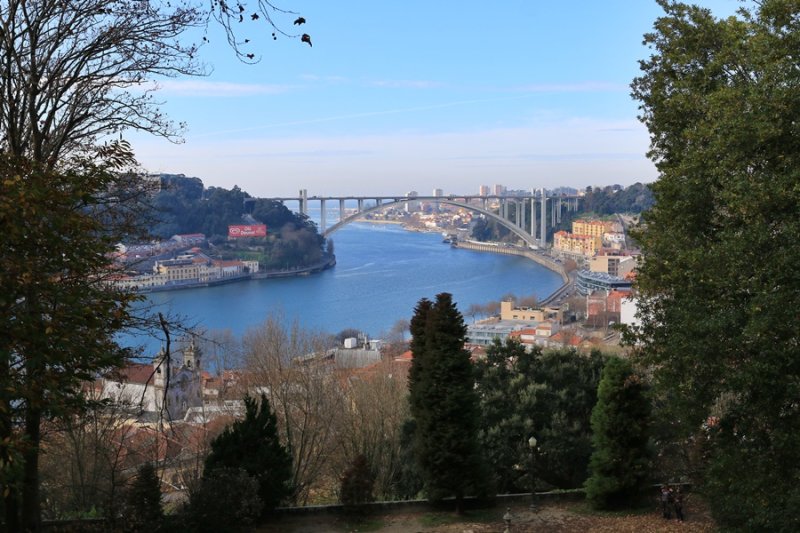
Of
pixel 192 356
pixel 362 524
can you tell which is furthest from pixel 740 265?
pixel 192 356

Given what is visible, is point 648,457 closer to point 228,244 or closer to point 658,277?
point 658,277

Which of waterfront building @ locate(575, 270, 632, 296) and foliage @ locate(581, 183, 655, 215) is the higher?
foliage @ locate(581, 183, 655, 215)

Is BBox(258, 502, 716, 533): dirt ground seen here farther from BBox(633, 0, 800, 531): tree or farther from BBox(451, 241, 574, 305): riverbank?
BBox(451, 241, 574, 305): riverbank


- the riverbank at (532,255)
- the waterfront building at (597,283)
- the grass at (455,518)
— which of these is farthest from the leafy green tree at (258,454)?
the waterfront building at (597,283)

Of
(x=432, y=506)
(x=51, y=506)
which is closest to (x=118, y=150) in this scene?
(x=51, y=506)

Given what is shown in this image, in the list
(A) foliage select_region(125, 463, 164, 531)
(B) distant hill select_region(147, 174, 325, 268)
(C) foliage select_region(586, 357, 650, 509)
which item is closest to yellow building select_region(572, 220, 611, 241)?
(B) distant hill select_region(147, 174, 325, 268)

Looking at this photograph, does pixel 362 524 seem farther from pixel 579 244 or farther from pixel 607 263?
pixel 579 244
